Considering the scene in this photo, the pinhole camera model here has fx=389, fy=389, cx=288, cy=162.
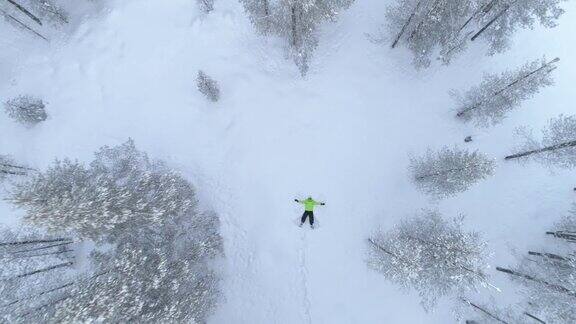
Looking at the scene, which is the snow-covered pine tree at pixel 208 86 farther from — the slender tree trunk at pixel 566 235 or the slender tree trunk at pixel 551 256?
the slender tree trunk at pixel 566 235

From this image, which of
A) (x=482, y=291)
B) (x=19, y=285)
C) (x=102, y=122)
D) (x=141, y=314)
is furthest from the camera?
(x=102, y=122)

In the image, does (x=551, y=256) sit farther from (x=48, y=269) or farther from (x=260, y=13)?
(x=48, y=269)

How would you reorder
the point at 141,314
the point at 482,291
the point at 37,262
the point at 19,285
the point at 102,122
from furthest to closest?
the point at 102,122 < the point at 482,291 < the point at 37,262 < the point at 19,285 < the point at 141,314

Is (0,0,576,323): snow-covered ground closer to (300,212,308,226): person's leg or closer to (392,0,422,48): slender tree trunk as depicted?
(300,212,308,226): person's leg

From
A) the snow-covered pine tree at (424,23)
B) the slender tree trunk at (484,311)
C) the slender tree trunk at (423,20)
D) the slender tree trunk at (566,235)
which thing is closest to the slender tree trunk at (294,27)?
the snow-covered pine tree at (424,23)

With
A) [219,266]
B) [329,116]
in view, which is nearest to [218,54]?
[329,116]

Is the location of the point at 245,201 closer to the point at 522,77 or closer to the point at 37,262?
the point at 37,262

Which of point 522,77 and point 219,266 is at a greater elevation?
point 522,77
